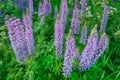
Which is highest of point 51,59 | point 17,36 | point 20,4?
point 20,4

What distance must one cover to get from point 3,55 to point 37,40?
580mm

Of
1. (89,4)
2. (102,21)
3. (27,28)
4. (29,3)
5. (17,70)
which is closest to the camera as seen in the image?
(27,28)

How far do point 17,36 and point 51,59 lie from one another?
23.0 inches

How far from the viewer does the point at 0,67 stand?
4.04 m

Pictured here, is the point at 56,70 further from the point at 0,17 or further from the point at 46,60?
the point at 0,17

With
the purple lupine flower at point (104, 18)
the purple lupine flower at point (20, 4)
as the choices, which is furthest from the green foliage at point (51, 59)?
the purple lupine flower at point (20, 4)

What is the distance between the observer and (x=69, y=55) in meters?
3.29

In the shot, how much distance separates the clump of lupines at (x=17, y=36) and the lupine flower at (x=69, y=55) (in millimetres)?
634

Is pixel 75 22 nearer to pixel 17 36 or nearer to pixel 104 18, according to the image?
pixel 104 18

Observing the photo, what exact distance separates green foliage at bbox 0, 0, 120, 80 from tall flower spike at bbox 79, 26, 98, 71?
0.42 feet

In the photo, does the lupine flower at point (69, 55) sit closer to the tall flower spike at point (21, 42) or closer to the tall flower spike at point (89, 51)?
the tall flower spike at point (89, 51)

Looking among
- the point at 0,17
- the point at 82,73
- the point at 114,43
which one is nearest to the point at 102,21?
the point at 114,43

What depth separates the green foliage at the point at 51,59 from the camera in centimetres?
366

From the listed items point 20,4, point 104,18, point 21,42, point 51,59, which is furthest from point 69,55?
point 20,4
